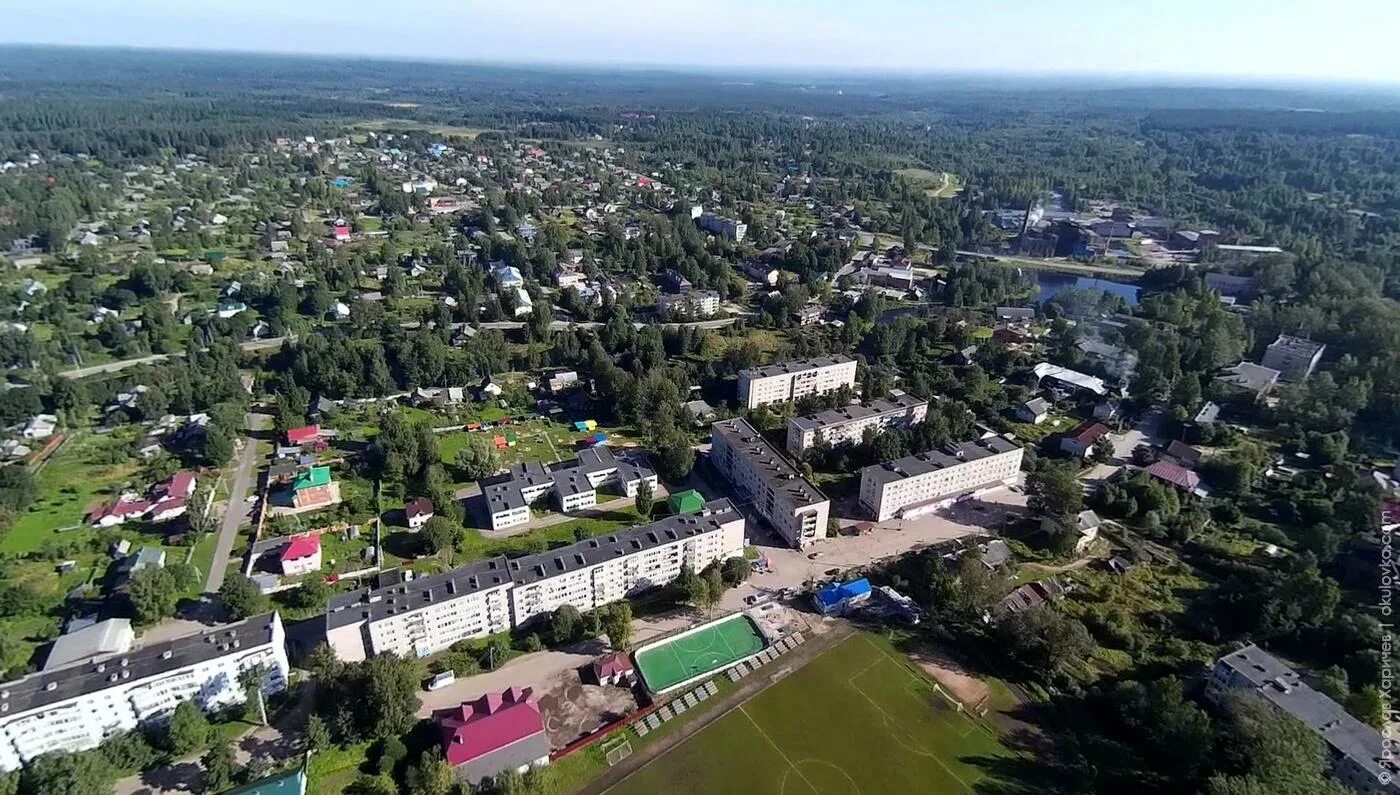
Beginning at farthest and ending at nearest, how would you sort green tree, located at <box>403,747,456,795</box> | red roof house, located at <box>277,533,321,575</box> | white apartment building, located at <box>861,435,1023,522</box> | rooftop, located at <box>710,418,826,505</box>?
white apartment building, located at <box>861,435,1023,522</box>
rooftop, located at <box>710,418,826,505</box>
red roof house, located at <box>277,533,321,575</box>
green tree, located at <box>403,747,456,795</box>

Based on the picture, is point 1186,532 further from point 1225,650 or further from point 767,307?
point 767,307

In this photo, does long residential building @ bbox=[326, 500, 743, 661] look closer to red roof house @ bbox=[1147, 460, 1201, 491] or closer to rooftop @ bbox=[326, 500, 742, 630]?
rooftop @ bbox=[326, 500, 742, 630]

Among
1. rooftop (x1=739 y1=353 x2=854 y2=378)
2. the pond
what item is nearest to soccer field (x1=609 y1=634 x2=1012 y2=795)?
rooftop (x1=739 y1=353 x2=854 y2=378)

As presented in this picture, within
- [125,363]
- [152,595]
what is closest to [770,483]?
[152,595]

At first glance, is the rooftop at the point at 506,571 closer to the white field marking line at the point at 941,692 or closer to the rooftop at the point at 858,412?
the white field marking line at the point at 941,692

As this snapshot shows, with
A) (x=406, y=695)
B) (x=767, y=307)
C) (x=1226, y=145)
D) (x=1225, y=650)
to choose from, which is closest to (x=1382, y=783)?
(x=1225, y=650)

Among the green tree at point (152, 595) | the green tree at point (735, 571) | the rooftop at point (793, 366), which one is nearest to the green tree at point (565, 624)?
the green tree at point (735, 571)
